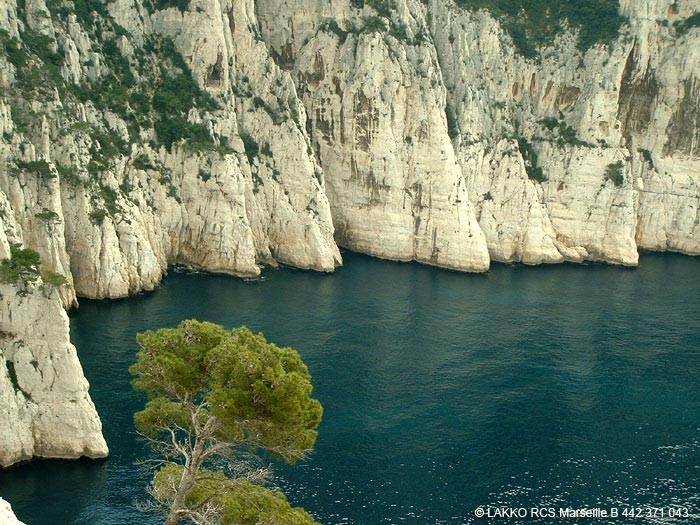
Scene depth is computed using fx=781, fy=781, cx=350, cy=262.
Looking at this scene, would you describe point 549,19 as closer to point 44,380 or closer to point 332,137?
point 332,137

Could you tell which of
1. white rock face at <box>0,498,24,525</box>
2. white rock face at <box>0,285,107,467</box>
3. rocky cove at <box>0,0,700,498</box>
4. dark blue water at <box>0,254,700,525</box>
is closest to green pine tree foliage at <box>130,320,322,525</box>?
dark blue water at <box>0,254,700,525</box>

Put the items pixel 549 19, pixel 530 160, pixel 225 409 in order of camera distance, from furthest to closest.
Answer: pixel 549 19 → pixel 530 160 → pixel 225 409

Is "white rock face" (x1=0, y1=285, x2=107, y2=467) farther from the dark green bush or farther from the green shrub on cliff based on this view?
the green shrub on cliff

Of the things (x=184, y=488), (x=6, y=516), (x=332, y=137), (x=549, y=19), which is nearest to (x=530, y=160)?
(x=549, y=19)

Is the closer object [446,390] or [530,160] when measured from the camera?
[446,390]

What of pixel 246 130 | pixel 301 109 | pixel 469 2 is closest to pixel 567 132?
pixel 469 2

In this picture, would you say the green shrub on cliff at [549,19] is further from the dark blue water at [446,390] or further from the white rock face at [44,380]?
the white rock face at [44,380]
